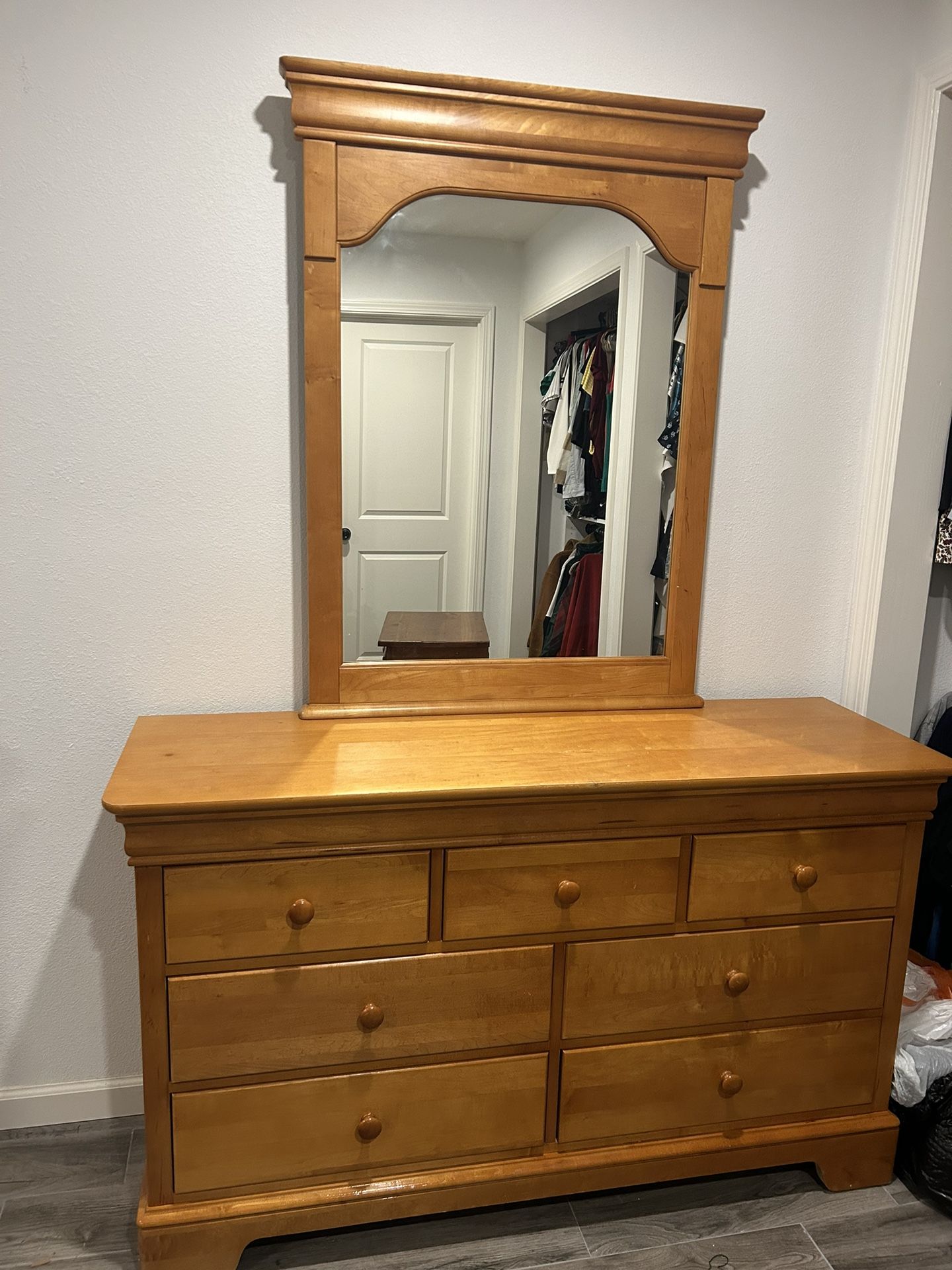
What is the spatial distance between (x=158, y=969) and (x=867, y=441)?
1730 mm

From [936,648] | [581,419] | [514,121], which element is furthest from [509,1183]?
[514,121]

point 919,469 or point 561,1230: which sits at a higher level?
point 919,469

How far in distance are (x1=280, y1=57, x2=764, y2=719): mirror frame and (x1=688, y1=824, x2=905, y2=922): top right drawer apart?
0.38 metres

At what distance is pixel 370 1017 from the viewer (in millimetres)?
1554

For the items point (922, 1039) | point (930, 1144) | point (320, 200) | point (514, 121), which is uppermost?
point (514, 121)

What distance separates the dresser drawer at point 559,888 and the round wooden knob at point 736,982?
17 centimetres

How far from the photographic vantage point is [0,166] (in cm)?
161

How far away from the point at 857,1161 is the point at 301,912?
3.99 ft

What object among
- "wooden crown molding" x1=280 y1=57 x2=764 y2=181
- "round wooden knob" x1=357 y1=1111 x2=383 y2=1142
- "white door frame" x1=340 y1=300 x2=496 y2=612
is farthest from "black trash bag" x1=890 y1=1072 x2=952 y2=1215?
"wooden crown molding" x1=280 y1=57 x2=764 y2=181

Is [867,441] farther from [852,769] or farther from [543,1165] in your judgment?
[543,1165]

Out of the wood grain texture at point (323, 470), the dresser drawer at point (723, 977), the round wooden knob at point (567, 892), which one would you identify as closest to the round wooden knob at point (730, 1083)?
the dresser drawer at point (723, 977)

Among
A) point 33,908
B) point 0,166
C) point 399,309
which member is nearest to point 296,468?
point 399,309

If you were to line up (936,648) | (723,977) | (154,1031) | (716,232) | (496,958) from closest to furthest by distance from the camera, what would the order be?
(154,1031), (496,958), (723,977), (716,232), (936,648)

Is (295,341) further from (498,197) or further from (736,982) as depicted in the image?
(736,982)
